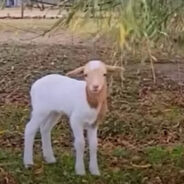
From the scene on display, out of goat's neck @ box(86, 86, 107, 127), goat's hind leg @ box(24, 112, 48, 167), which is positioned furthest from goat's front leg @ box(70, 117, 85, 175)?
goat's hind leg @ box(24, 112, 48, 167)

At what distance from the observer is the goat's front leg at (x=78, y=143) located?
4438mm

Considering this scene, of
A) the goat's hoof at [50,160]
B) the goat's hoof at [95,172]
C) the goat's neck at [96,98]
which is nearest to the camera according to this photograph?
the goat's neck at [96,98]

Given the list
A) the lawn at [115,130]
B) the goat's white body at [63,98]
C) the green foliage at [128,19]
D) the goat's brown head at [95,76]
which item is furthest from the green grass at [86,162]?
the green foliage at [128,19]

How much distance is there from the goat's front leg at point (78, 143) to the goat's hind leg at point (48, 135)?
0.28 m

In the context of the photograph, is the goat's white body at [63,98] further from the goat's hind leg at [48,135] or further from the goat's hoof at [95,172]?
the goat's hoof at [95,172]

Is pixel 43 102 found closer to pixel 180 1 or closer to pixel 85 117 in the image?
pixel 85 117

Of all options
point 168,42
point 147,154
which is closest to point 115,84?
point 147,154

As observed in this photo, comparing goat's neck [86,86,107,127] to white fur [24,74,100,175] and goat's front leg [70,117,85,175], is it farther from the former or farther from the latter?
goat's front leg [70,117,85,175]

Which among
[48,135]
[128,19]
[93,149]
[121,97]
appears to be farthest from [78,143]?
[121,97]

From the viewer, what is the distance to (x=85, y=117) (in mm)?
4410

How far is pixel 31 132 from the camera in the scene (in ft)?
15.4

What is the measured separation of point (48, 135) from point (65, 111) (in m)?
0.38

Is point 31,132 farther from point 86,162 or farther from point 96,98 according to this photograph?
point 96,98

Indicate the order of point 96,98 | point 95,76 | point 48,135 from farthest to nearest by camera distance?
1. point 48,135
2. point 96,98
3. point 95,76
